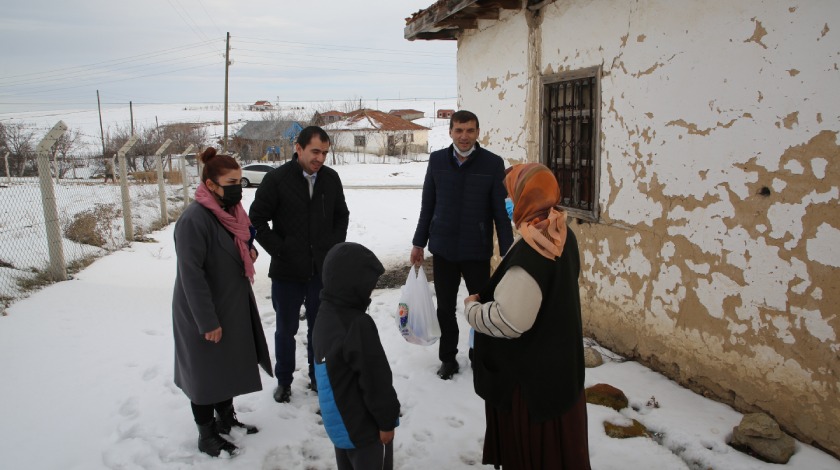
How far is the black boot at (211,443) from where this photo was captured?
294 cm

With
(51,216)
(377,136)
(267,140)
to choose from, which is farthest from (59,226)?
(377,136)

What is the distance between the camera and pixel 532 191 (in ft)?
6.66

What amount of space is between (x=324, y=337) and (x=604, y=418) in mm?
2117

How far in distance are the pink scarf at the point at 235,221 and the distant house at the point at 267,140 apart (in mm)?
37550

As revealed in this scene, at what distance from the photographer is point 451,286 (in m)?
3.90

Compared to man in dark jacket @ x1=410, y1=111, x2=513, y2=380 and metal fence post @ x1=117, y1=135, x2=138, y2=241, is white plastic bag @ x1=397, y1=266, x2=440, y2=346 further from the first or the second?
metal fence post @ x1=117, y1=135, x2=138, y2=241

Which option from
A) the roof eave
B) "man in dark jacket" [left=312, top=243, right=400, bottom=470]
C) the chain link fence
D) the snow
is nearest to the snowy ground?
the snow

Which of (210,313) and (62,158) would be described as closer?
(210,313)

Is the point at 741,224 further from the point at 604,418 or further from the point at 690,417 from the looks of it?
the point at 604,418

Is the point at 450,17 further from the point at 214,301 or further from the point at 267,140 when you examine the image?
the point at 267,140

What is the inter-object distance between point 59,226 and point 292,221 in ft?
15.3

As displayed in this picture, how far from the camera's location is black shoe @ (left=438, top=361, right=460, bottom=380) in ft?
13.0

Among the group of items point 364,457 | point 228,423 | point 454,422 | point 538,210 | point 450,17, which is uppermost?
point 450,17

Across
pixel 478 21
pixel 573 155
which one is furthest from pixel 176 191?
pixel 573 155
